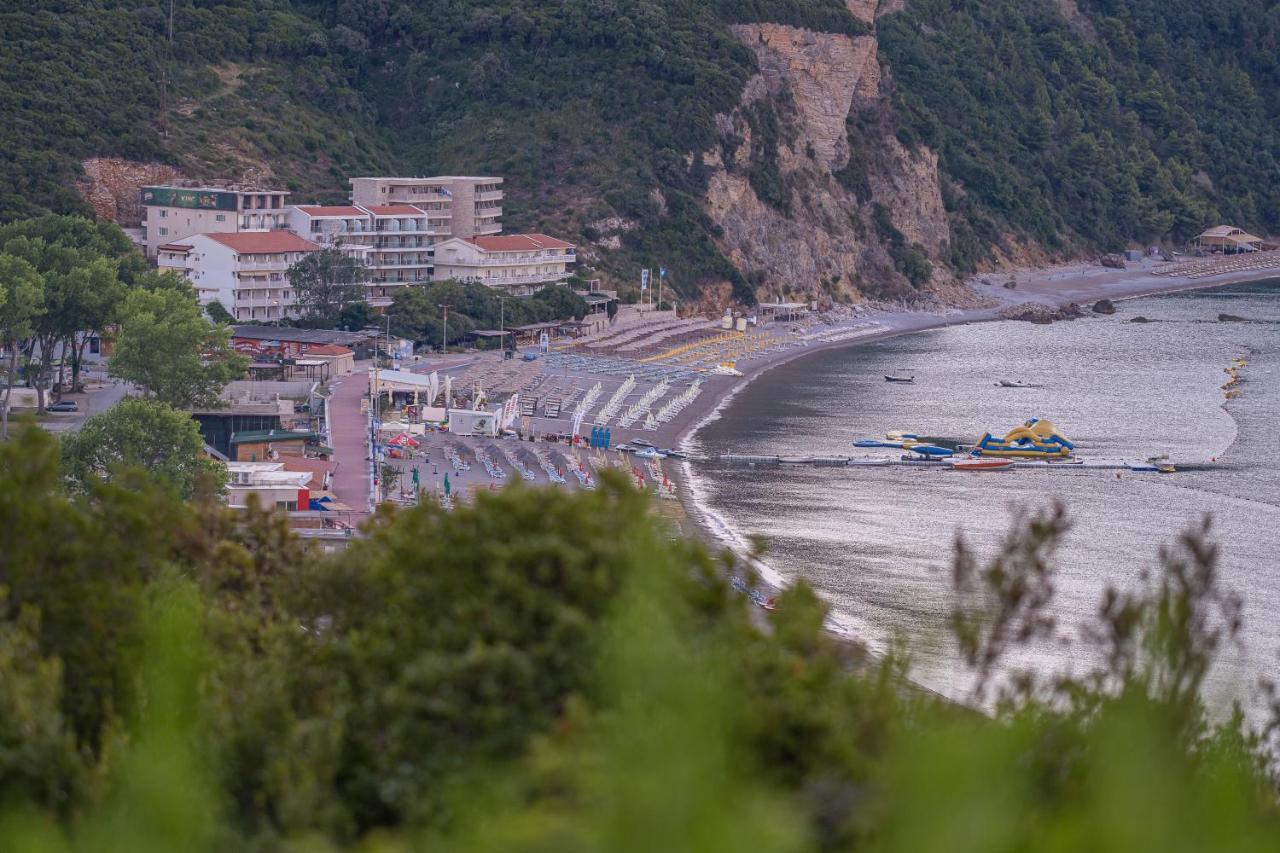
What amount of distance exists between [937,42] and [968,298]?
2640 cm

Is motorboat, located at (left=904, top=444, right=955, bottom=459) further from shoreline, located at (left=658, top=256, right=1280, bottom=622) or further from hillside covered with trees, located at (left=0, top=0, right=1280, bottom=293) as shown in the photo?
hillside covered with trees, located at (left=0, top=0, right=1280, bottom=293)

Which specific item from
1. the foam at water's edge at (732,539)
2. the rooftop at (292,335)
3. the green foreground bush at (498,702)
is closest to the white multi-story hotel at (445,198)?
the rooftop at (292,335)

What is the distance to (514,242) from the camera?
2579 inches

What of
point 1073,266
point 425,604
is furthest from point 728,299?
point 425,604

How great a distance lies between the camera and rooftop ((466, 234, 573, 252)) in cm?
6481

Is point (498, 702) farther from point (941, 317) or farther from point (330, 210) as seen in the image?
point (941, 317)

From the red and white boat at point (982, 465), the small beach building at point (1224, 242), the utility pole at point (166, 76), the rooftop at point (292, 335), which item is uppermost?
the utility pole at point (166, 76)

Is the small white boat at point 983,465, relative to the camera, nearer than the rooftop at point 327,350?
Yes

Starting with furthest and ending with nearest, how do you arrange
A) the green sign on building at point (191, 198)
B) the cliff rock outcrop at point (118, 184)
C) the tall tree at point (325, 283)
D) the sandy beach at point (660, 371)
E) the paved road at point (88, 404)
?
the cliff rock outcrop at point (118, 184), the green sign on building at point (191, 198), the tall tree at point (325, 283), the sandy beach at point (660, 371), the paved road at point (88, 404)

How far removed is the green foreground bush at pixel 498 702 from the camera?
7.32 m

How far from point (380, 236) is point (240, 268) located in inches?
305

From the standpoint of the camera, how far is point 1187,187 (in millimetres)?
112875

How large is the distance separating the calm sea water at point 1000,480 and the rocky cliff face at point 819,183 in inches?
312

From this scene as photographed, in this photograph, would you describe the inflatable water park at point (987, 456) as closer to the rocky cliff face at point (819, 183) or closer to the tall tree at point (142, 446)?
the tall tree at point (142, 446)
